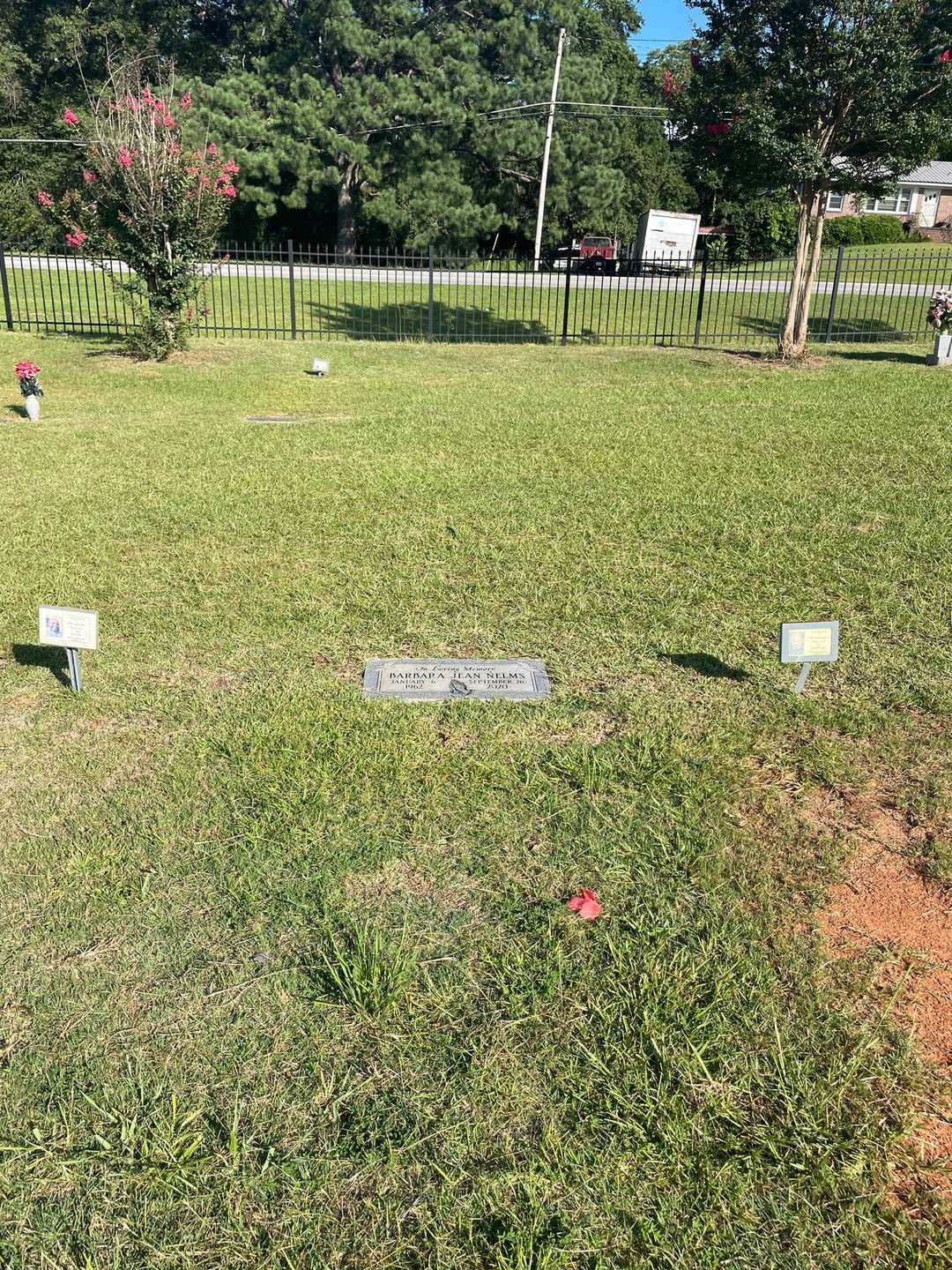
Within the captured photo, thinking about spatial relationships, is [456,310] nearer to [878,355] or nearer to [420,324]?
[420,324]

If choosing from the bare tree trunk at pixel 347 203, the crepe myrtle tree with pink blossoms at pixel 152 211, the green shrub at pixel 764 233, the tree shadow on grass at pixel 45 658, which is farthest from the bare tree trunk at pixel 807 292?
the green shrub at pixel 764 233

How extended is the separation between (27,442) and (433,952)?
7.89 m

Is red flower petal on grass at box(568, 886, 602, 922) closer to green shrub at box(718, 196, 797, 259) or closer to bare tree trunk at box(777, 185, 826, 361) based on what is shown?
bare tree trunk at box(777, 185, 826, 361)

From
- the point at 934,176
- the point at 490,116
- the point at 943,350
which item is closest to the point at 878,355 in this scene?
the point at 943,350

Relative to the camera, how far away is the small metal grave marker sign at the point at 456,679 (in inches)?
161

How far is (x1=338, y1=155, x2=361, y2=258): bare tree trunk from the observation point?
1340 inches

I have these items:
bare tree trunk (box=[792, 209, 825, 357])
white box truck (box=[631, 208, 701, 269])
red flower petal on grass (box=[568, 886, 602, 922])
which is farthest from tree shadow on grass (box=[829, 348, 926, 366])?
white box truck (box=[631, 208, 701, 269])

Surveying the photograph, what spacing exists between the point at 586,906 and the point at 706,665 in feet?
6.27

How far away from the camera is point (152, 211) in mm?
12836

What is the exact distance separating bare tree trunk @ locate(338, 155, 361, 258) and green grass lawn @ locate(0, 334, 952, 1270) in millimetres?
31237

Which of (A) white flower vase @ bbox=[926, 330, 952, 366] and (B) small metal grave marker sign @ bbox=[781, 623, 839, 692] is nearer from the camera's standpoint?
(B) small metal grave marker sign @ bbox=[781, 623, 839, 692]

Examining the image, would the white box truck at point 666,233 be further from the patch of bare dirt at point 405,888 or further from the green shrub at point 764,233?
the patch of bare dirt at point 405,888

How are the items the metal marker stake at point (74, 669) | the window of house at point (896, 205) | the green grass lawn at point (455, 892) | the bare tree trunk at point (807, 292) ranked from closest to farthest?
the green grass lawn at point (455, 892) → the metal marker stake at point (74, 669) → the bare tree trunk at point (807, 292) → the window of house at point (896, 205)

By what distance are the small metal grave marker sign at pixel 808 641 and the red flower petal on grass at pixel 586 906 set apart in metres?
1.44
